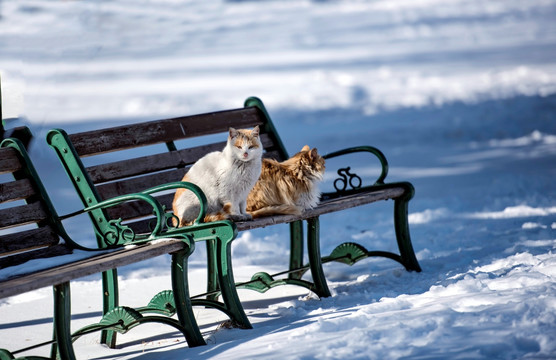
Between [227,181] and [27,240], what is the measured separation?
923 millimetres

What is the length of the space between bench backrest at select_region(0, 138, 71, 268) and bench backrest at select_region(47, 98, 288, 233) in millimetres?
183

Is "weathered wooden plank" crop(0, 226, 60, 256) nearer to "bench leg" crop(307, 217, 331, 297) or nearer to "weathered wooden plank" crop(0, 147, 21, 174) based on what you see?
"weathered wooden plank" crop(0, 147, 21, 174)

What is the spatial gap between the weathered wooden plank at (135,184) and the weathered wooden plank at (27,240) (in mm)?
436

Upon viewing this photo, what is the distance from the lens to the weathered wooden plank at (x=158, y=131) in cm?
391

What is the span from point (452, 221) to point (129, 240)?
347cm

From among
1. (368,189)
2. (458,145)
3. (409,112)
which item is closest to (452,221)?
(368,189)

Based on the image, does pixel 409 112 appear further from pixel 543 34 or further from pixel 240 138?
pixel 240 138

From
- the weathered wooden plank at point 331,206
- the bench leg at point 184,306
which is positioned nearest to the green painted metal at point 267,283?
the weathered wooden plank at point 331,206

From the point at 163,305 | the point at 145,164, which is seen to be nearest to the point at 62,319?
the point at 163,305

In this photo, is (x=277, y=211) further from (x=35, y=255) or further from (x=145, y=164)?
(x=35, y=255)

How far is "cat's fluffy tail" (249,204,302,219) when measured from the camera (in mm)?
3697

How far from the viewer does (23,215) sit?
11.4 feet

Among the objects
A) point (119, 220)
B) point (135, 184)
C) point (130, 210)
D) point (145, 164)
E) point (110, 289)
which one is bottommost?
point (110, 289)

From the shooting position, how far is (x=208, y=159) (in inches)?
143
